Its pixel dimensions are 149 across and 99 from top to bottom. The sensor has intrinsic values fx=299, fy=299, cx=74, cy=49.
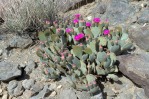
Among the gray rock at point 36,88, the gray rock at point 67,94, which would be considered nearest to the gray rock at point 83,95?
the gray rock at point 67,94

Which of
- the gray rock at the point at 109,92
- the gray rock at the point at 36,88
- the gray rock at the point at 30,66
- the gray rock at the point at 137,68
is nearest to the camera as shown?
the gray rock at the point at 137,68

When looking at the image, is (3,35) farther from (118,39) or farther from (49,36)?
(118,39)

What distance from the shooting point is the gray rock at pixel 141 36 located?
3611mm

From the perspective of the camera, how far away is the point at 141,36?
3.66 metres

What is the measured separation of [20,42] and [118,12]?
1.47m

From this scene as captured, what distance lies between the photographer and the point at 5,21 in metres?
4.07

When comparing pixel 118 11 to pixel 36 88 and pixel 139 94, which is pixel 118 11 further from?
pixel 36 88

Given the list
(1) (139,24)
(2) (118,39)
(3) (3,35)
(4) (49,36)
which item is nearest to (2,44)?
(3) (3,35)

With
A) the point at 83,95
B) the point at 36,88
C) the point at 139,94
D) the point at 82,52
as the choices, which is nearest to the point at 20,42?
the point at 36,88

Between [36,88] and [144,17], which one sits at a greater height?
[144,17]

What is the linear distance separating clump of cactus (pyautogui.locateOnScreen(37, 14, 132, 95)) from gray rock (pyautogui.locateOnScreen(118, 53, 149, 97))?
0.32ft

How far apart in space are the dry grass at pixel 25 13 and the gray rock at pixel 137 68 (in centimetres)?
137

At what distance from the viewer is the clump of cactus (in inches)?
124

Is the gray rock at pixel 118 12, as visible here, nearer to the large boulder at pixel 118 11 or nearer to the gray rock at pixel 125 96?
the large boulder at pixel 118 11
